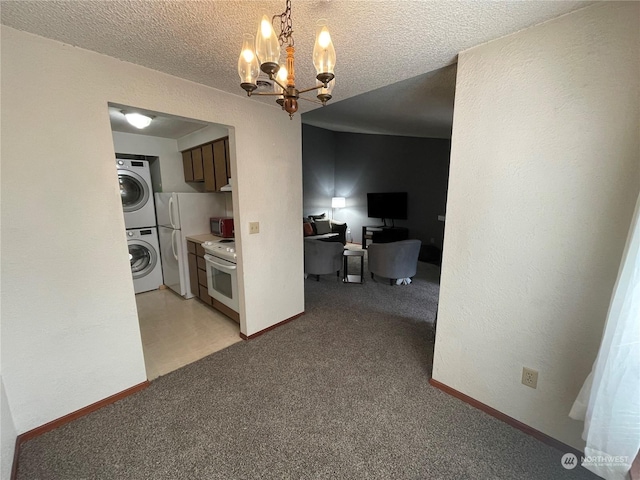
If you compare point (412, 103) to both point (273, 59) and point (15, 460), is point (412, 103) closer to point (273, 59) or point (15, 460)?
point (273, 59)

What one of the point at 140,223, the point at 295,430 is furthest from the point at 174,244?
the point at 295,430

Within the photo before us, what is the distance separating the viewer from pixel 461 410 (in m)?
1.68

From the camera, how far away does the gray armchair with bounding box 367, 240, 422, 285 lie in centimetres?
376

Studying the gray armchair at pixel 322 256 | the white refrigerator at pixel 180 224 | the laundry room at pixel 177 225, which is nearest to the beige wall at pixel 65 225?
the laundry room at pixel 177 225

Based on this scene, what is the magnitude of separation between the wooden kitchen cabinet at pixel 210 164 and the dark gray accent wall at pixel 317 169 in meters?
3.23

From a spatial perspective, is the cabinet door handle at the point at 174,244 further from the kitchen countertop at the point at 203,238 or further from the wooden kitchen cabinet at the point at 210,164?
the wooden kitchen cabinet at the point at 210,164

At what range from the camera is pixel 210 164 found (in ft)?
10.4

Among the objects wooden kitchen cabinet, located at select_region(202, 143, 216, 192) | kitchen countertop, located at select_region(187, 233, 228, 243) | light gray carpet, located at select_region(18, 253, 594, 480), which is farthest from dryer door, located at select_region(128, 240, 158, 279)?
light gray carpet, located at select_region(18, 253, 594, 480)

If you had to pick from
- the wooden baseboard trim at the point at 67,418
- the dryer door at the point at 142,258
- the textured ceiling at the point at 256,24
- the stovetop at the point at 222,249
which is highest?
the textured ceiling at the point at 256,24

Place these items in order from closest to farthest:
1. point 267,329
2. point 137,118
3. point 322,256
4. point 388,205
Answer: point 137,118 → point 267,329 → point 322,256 → point 388,205

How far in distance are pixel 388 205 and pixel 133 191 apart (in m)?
5.25

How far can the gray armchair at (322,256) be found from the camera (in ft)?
13.0

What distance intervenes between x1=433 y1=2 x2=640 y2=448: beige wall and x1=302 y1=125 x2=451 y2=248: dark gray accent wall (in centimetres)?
462

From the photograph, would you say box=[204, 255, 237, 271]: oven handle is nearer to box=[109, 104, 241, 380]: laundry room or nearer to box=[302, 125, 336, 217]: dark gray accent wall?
box=[109, 104, 241, 380]: laundry room
